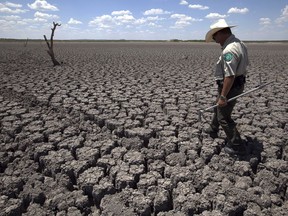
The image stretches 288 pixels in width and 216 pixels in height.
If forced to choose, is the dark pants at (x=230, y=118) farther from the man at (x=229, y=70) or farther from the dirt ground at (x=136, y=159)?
the dirt ground at (x=136, y=159)

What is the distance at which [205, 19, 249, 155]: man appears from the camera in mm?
2877

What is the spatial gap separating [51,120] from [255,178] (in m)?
3.48

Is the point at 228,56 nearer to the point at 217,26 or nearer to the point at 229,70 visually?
the point at 229,70

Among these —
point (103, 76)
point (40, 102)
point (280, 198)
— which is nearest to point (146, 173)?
point (280, 198)

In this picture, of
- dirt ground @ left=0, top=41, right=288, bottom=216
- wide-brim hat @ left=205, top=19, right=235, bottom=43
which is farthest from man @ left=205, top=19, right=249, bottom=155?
dirt ground @ left=0, top=41, right=288, bottom=216

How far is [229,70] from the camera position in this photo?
2.87 metres

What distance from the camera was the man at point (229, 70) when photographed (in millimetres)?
2877

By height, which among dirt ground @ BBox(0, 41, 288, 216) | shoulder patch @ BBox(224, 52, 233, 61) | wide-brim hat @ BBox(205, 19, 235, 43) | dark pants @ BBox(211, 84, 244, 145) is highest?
wide-brim hat @ BBox(205, 19, 235, 43)

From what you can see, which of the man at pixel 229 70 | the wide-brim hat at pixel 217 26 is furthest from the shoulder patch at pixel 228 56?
the wide-brim hat at pixel 217 26

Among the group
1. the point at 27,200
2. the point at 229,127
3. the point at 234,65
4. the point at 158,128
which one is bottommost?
the point at 27,200

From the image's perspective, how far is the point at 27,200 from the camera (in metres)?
2.65

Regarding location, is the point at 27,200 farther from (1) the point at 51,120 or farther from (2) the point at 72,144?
(1) the point at 51,120

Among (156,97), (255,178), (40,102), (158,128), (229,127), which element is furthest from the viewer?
(156,97)

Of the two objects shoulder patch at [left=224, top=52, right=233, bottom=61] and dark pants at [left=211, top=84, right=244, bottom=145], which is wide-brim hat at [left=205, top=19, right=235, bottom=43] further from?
dark pants at [left=211, top=84, right=244, bottom=145]
